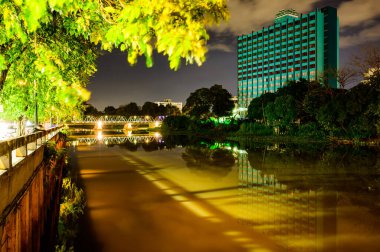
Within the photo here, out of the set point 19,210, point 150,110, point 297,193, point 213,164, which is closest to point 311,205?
point 297,193

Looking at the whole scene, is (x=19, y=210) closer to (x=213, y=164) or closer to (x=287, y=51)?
(x=213, y=164)

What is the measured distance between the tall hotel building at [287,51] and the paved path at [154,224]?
355 ft

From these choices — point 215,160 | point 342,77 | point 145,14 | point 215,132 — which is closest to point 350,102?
point 342,77

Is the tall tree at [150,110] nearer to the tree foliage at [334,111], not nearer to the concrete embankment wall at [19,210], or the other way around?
the tree foliage at [334,111]

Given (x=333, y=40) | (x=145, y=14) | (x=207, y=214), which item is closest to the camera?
(x=145, y=14)

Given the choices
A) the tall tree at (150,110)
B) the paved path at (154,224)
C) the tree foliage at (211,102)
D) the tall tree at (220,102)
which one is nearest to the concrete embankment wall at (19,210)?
the paved path at (154,224)

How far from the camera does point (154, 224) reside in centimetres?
1202

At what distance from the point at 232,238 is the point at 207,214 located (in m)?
2.57

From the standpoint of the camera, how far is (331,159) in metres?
28.7

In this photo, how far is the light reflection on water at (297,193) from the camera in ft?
35.1

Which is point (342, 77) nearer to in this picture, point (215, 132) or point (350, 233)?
point (215, 132)

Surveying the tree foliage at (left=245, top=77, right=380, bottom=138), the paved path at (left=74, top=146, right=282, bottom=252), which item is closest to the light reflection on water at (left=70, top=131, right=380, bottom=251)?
the paved path at (left=74, top=146, right=282, bottom=252)

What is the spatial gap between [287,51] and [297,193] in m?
133

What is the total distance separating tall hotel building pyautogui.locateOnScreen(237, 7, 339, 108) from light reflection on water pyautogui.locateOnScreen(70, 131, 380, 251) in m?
95.9
